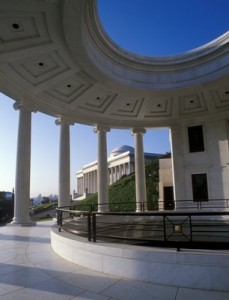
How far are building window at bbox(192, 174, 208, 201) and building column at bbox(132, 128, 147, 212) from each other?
5756mm

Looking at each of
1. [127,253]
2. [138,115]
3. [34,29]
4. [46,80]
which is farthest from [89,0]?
[138,115]

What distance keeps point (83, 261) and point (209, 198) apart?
2354cm

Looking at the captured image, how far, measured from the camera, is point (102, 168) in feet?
96.9

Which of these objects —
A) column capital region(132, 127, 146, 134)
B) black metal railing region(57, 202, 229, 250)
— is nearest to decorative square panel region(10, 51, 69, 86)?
black metal railing region(57, 202, 229, 250)

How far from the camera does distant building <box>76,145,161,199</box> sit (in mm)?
93062

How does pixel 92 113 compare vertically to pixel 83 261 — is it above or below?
above

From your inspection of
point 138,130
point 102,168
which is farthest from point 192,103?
point 102,168

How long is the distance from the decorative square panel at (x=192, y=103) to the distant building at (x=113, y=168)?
5993cm

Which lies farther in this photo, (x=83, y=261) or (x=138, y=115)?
(x=138, y=115)

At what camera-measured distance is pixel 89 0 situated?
14.5 m

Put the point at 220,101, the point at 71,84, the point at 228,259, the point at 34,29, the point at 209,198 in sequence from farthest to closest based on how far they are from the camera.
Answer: the point at 209,198
the point at 220,101
the point at 71,84
the point at 34,29
the point at 228,259

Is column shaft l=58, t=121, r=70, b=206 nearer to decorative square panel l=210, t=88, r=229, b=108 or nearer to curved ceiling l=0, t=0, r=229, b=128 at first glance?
curved ceiling l=0, t=0, r=229, b=128

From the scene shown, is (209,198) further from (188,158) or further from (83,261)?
(83,261)

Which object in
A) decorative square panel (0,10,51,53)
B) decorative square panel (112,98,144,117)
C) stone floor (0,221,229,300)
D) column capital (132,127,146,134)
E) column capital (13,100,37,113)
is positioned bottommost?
stone floor (0,221,229,300)
